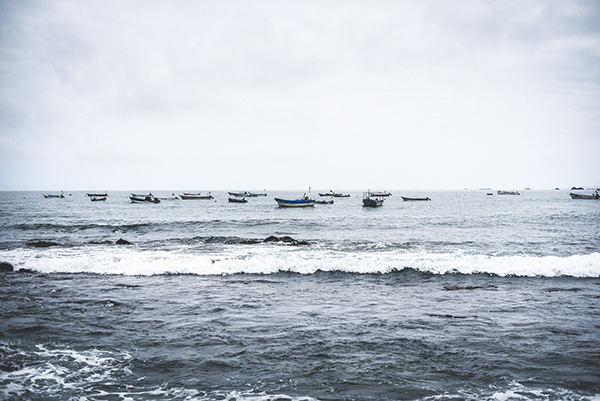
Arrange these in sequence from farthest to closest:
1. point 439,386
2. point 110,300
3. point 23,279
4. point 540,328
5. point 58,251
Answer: point 58,251 < point 23,279 < point 110,300 < point 540,328 < point 439,386

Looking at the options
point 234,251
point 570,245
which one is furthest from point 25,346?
point 570,245

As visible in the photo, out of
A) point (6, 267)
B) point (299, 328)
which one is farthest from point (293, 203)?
point (299, 328)

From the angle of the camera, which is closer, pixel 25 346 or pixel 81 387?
pixel 81 387

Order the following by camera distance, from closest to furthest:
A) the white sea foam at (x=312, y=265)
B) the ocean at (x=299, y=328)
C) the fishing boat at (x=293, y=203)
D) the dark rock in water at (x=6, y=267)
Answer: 1. the ocean at (x=299, y=328)
2. the white sea foam at (x=312, y=265)
3. the dark rock in water at (x=6, y=267)
4. the fishing boat at (x=293, y=203)

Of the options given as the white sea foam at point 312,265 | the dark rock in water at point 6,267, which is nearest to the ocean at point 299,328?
the white sea foam at point 312,265

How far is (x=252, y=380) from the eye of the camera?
6.80 meters

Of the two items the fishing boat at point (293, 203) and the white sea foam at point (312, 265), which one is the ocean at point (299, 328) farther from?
the fishing boat at point (293, 203)

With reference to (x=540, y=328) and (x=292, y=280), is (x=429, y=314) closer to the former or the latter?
(x=540, y=328)

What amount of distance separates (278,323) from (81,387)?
487 centimetres

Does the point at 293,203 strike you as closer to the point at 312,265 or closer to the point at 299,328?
the point at 312,265

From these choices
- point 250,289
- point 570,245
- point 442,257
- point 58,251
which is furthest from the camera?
point 570,245

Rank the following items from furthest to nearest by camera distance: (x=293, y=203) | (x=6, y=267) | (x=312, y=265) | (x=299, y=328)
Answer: (x=293, y=203) → (x=6, y=267) → (x=312, y=265) → (x=299, y=328)

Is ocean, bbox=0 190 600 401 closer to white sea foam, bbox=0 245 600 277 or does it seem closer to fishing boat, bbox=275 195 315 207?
white sea foam, bbox=0 245 600 277

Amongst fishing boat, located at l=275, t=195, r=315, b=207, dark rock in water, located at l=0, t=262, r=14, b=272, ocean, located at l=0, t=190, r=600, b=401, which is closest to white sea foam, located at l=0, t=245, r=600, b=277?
ocean, located at l=0, t=190, r=600, b=401
